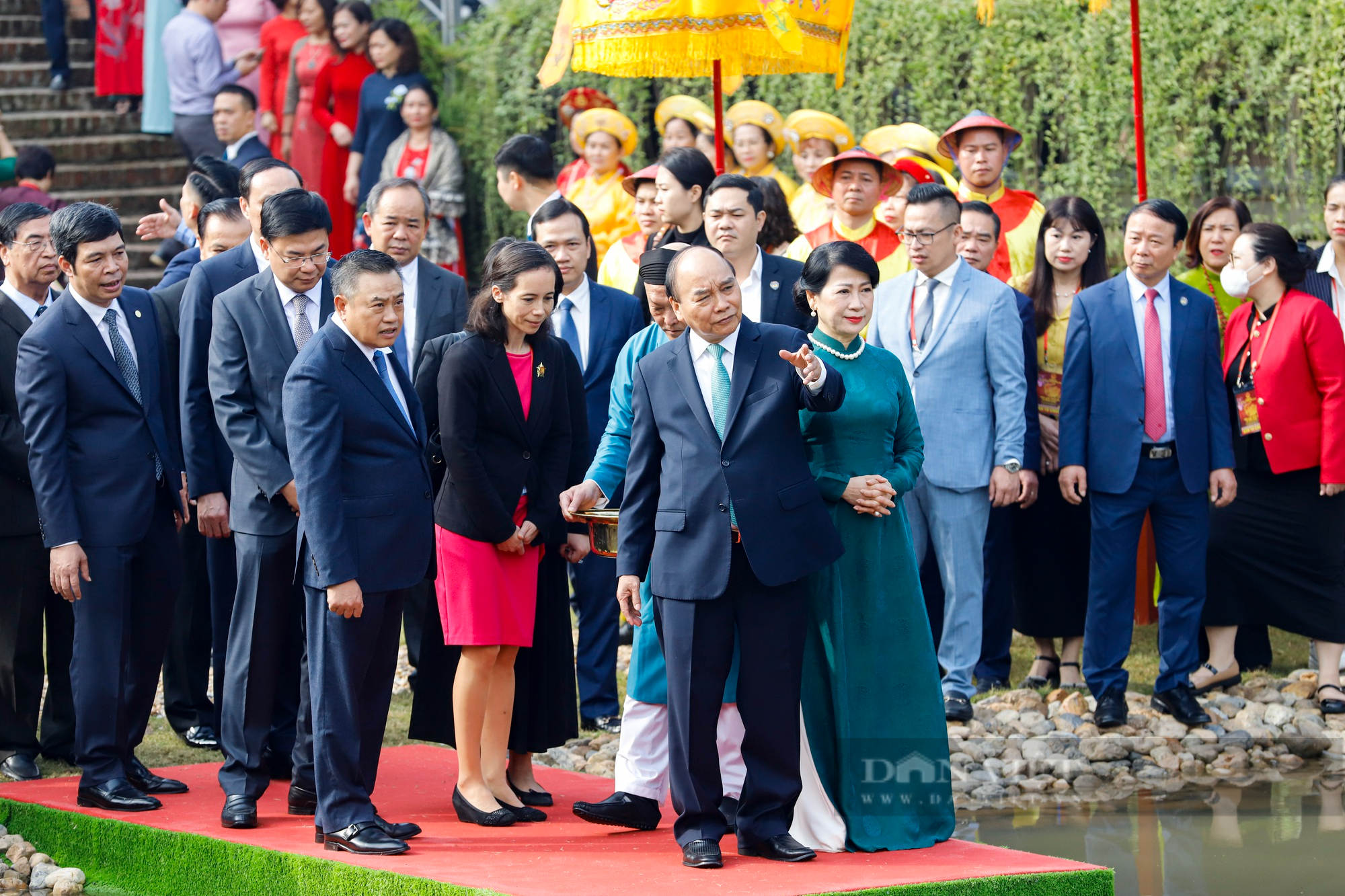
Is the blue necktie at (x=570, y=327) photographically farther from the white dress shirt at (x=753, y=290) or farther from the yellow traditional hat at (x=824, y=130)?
the yellow traditional hat at (x=824, y=130)

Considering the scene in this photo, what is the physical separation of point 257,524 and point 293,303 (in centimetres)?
74

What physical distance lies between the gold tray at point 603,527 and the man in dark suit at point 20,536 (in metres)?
2.22

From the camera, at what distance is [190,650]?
672 cm

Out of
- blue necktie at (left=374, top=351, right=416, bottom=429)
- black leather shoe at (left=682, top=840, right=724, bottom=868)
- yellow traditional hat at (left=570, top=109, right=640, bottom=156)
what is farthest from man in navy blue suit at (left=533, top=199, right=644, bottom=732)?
yellow traditional hat at (left=570, top=109, right=640, bottom=156)

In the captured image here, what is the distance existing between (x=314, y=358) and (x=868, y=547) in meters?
1.70

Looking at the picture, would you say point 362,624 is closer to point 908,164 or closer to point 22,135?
point 908,164

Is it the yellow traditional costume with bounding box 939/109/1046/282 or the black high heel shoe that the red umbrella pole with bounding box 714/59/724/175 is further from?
the black high heel shoe

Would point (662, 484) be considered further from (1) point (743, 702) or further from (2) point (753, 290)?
(2) point (753, 290)

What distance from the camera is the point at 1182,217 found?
6.79m

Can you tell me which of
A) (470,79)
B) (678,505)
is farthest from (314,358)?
(470,79)

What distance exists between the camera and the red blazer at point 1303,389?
6953mm

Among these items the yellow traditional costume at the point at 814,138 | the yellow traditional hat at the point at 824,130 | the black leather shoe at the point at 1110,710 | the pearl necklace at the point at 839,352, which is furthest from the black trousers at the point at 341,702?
the yellow traditional hat at the point at 824,130

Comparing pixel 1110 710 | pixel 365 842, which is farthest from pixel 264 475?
pixel 1110 710

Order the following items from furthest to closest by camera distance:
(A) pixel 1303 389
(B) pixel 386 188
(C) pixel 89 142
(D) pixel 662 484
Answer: (C) pixel 89 142, (A) pixel 1303 389, (B) pixel 386 188, (D) pixel 662 484
